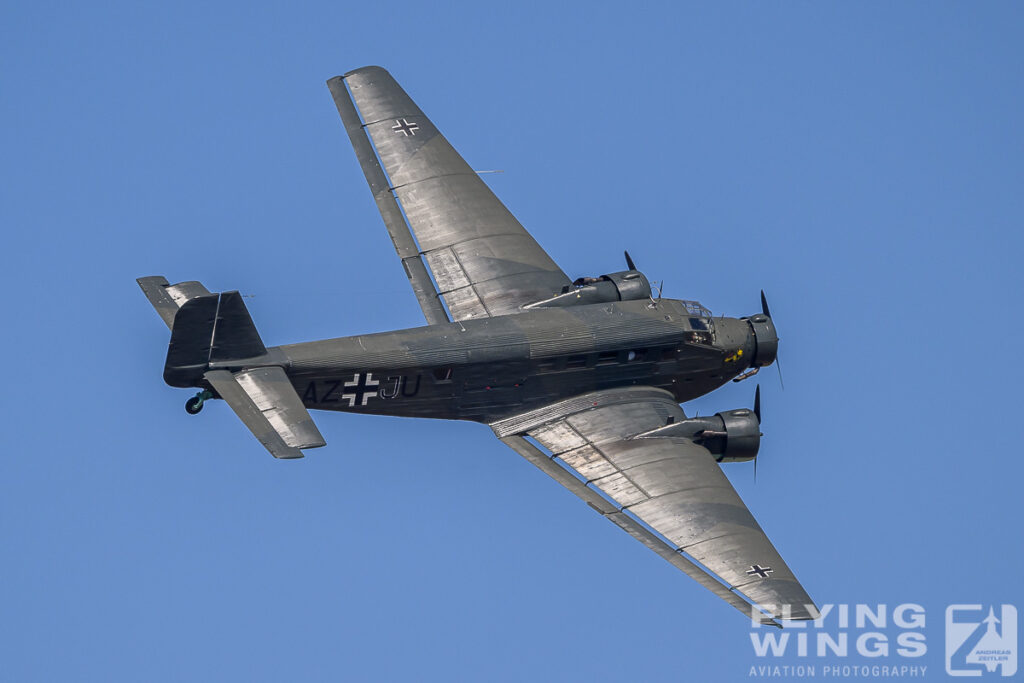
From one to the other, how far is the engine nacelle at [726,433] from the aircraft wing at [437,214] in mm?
6671

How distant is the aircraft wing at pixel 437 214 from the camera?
58531 millimetres

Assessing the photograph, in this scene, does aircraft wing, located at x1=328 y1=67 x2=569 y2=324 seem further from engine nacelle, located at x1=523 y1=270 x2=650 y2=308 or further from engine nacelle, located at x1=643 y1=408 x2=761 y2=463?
engine nacelle, located at x1=643 y1=408 x2=761 y2=463

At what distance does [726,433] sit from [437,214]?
41.6ft

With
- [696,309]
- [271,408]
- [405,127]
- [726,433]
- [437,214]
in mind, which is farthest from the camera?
[405,127]

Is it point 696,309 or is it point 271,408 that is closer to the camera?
point 271,408

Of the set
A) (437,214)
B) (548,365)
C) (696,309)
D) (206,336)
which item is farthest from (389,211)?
(206,336)

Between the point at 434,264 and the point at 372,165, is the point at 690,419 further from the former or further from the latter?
the point at 372,165

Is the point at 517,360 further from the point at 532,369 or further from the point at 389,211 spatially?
the point at 389,211

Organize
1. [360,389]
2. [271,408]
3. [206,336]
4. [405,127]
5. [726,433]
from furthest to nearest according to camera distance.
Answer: [405,127]
[726,433]
[360,389]
[206,336]
[271,408]

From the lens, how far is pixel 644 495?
52344mm

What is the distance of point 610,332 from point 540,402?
2.98m

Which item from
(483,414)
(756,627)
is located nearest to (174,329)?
(483,414)

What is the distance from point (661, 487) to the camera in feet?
172

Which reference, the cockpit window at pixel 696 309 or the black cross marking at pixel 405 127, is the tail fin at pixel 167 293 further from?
the cockpit window at pixel 696 309
